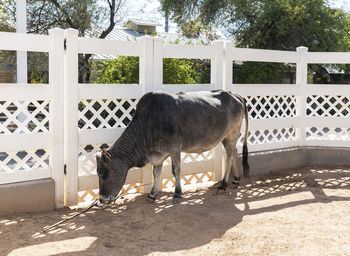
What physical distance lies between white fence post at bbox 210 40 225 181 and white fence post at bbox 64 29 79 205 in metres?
2.42

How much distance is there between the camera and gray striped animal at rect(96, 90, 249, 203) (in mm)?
5223

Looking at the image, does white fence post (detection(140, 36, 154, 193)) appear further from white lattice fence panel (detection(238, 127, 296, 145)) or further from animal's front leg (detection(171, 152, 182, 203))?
white lattice fence panel (detection(238, 127, 296, 145))

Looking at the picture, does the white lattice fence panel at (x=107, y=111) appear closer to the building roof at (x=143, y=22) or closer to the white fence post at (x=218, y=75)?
the white fence post at (x=218, y=75)

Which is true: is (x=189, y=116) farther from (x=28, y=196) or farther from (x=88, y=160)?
(x=28, y=196)

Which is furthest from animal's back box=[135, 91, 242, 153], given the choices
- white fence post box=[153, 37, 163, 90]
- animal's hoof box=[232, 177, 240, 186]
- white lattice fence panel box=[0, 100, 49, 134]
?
white lattice fence panel box=[0, 100, 49, 134]

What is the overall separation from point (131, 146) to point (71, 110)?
91cm

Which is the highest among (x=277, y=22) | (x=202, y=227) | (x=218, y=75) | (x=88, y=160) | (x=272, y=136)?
(x=277, y=22)

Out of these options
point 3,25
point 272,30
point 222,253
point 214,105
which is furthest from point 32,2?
point 222,253

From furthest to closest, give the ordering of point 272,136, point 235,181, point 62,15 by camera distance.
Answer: point 62,15
point 272,136
point 235,181

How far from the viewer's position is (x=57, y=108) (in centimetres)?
534

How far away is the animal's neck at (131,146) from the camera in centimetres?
536

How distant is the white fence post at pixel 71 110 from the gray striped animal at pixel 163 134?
1.65ft

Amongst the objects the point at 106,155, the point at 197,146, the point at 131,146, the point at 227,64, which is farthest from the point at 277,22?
the point at 106,155

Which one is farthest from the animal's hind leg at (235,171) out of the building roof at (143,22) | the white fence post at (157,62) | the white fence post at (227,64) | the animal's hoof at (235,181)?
the building roof at (143,22)
